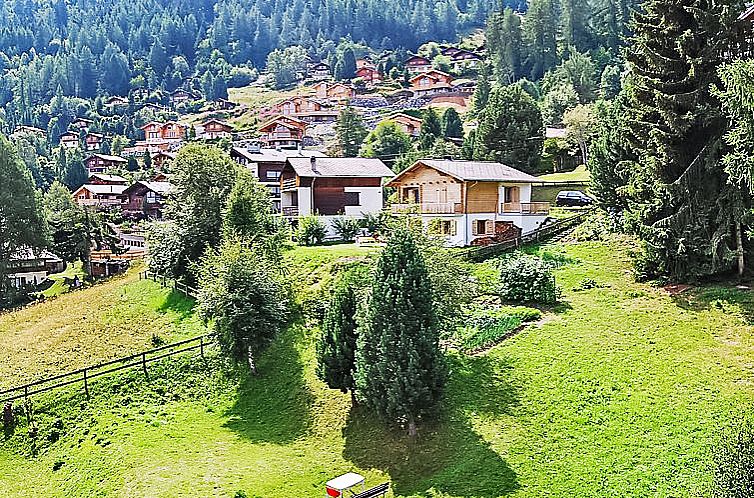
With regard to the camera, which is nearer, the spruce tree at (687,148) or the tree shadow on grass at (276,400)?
the tree shadow on grass at (276,400)

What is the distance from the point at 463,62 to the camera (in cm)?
17412

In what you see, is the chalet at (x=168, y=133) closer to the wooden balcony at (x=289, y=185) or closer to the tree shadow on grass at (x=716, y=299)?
the wooden balcony at (x=289, y=185)

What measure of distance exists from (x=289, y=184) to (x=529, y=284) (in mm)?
29813

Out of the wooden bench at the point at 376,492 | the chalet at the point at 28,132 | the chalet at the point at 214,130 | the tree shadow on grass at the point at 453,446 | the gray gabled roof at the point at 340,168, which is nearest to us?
the wooden bench at the point at 376,492

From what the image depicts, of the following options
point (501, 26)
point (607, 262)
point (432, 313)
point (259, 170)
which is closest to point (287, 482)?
point (432, 313)

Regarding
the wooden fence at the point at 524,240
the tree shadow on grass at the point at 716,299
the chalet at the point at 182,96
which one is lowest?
the tree shadow on grass at the point at 716,299

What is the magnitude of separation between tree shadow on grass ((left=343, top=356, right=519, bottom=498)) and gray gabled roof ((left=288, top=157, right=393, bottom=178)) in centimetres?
2866

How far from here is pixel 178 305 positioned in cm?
3706

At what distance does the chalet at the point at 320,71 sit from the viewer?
190m

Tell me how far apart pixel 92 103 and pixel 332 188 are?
524ft

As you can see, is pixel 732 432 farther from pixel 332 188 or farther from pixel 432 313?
pixel 332 188

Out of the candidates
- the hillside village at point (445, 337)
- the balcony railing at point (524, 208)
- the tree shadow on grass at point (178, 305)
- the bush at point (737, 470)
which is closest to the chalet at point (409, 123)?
the hillside village at point (445, 337)

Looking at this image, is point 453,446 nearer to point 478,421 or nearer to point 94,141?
point 478,421

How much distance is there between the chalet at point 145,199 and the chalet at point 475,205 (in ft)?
165
